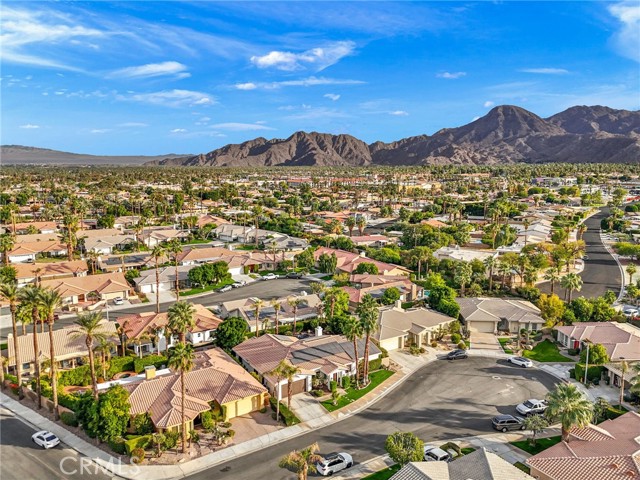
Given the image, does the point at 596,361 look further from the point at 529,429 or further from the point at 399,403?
the point at 399,403

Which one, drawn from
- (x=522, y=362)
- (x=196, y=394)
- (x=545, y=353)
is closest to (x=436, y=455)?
(x=196, y=394)

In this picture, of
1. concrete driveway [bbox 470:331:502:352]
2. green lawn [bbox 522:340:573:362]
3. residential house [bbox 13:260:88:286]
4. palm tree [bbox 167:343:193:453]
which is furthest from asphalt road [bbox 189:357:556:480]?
residential house [bbox 13:260:88:286]

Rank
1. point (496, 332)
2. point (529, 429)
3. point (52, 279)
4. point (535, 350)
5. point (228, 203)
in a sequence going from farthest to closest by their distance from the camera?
point (228, 203)
point (52, 279)
point (496, 332)
point (535, 350)
point (529, 429)

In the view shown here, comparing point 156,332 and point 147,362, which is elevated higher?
point 156,332

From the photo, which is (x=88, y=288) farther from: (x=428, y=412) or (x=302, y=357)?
(x=428, y=412)

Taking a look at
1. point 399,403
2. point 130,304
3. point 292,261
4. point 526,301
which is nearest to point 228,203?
point 292,261

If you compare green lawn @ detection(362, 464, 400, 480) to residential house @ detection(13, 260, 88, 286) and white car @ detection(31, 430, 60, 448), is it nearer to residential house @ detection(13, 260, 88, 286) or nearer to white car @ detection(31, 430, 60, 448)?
white car @ detection(31, 430, 60, 448)

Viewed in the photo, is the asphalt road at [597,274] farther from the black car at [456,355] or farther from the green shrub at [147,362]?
the green shrub at [147,362]

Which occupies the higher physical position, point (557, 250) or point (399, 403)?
point (557, 250)
